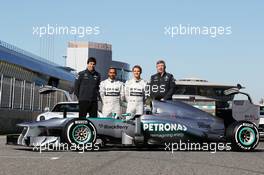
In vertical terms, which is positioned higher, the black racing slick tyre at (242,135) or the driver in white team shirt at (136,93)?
the driver in white team shirt at (136,93)

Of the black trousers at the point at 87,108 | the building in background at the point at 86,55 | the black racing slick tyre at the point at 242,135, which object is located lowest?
the black racing slick tyre at the point at 242,135

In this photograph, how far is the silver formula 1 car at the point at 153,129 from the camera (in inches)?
390

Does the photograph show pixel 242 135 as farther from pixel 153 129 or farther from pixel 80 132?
pixel 80 132

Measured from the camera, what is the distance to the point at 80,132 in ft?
32.3

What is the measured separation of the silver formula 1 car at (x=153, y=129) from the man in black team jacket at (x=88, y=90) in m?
0.71

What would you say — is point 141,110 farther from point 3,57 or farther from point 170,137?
point 3,57

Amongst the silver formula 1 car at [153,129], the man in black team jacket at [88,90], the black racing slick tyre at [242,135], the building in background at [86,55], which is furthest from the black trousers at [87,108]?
the building in background at [86,55]

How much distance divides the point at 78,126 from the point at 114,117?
102 centimetres

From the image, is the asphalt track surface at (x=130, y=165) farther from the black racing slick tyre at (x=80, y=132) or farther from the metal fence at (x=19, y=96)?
the metal fence at (x=19, y=96)

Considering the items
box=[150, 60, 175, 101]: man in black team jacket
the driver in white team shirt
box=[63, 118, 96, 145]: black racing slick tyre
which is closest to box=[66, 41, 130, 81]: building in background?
the driver in white team shirt

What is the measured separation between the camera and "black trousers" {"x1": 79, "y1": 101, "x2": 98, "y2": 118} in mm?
10773

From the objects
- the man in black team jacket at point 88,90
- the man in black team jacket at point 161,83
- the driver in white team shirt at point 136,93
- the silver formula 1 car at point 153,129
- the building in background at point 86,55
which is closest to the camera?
the silver formula 1 car at point 153,129

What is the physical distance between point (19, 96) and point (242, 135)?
50.1 feet

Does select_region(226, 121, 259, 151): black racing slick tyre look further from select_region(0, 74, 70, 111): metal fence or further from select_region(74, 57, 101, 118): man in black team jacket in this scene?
select_region(0, 74, 70, 111): metal fence
